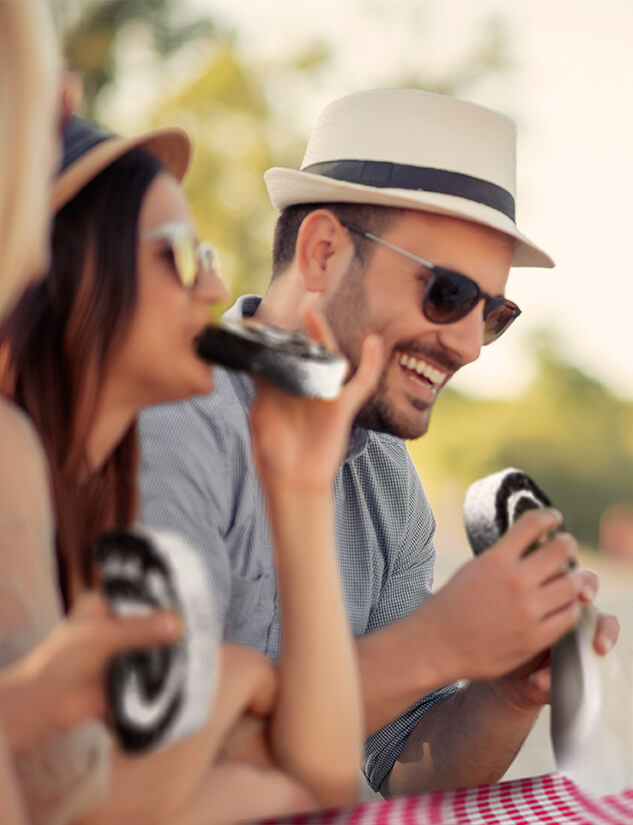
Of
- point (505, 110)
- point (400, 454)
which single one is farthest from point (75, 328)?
point (505, 110)

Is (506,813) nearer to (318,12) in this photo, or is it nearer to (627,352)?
(627,352)

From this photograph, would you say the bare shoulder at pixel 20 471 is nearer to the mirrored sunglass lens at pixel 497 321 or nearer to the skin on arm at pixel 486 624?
the skin on arm at pixel 486 624

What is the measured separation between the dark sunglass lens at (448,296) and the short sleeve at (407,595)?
0.52 metres

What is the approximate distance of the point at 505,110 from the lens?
47.6 feet

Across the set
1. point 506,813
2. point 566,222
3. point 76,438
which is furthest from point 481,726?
point 566,222

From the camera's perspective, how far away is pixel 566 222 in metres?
13.7

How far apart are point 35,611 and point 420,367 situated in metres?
1.19

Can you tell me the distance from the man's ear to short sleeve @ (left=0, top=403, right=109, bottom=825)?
116 centimetres

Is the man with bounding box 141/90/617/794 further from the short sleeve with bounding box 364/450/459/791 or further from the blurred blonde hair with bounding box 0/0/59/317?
the blurred blonde hair with bounding box 0/0/59/317

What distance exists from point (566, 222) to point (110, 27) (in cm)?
661

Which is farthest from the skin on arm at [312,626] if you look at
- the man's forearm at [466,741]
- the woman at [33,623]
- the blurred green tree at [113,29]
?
the blurred green tree at [113,29]

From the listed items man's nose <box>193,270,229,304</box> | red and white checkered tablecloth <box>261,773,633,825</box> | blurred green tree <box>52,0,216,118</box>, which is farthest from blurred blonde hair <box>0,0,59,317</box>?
blurred green tree <box>52,0,216,118</box>

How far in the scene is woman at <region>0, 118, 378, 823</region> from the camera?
4.48ft

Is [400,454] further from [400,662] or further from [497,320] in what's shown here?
[400,662]
